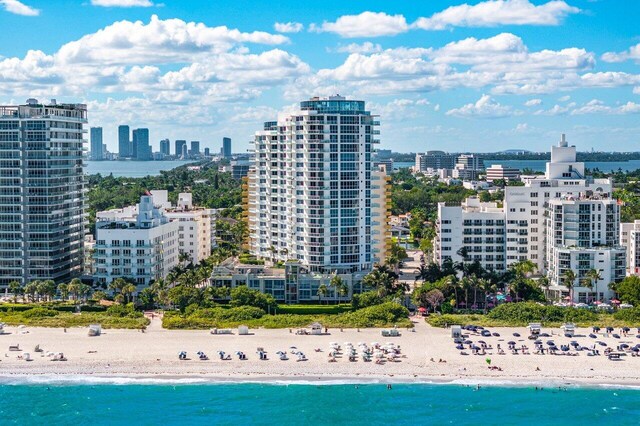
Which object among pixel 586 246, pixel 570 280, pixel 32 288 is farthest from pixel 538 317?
pixel 32 288

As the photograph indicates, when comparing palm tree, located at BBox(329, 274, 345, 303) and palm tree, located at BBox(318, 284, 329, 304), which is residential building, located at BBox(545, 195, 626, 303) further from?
palm tree, located at BBox(318, 284, 329, 304)

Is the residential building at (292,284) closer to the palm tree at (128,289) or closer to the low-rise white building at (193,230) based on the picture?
the palm tree at (128,289)

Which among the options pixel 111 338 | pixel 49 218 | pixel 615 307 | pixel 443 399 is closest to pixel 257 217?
pixel 49 218

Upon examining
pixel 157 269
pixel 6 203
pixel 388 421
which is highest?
pixel 6 203

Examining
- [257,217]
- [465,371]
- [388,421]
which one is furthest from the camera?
[257,217]

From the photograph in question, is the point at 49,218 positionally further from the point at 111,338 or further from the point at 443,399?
the point at 443,399

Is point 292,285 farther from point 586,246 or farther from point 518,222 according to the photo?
point 586,246
